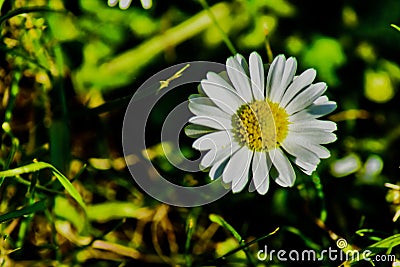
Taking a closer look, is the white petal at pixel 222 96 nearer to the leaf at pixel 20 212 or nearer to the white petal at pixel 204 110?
the white petal at pixel 204 110

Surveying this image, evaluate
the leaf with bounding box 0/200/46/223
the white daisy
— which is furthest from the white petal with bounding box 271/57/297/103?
the leaf with bounding box 0/200/46/223

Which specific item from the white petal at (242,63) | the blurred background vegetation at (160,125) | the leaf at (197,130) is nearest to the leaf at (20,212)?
the blurred background vegetation at (160,125)

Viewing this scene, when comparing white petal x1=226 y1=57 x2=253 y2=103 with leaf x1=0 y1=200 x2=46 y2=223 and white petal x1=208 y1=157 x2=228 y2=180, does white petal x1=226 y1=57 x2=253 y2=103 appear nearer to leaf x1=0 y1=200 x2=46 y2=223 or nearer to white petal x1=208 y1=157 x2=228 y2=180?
white petal x1=208 y1=157 x2=228 y2=180

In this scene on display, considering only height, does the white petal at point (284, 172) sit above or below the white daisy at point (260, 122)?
below

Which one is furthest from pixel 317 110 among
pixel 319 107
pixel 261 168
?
pixel 261 168

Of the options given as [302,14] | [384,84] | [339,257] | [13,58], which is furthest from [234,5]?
[339,257]
